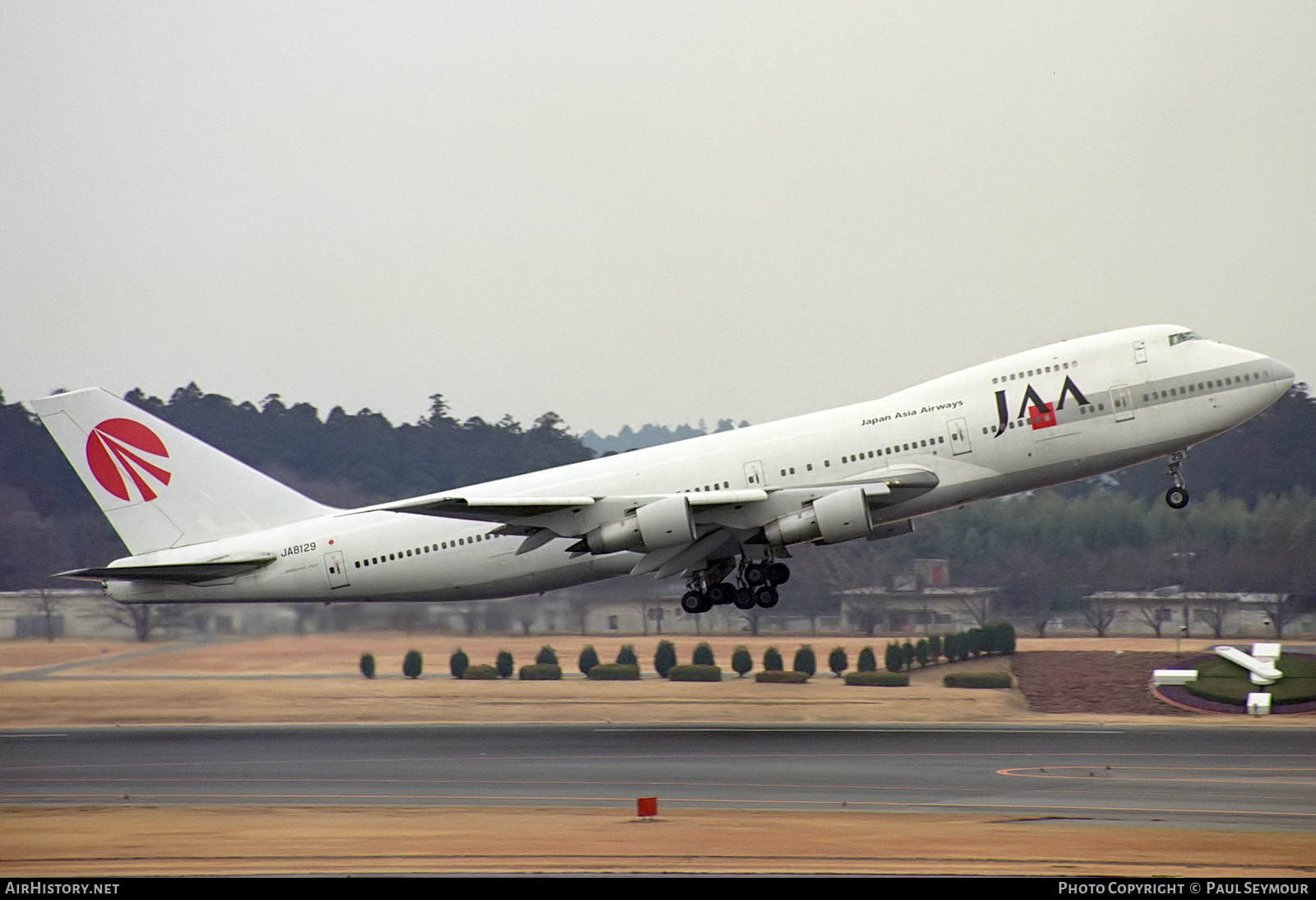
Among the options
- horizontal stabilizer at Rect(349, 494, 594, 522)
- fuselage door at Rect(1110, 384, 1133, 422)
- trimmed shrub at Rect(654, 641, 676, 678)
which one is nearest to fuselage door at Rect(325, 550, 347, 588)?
horizontal stabilizer at Rect(349, 494, 594, 522)

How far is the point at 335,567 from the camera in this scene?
130ft

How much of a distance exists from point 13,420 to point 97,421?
37.4 m

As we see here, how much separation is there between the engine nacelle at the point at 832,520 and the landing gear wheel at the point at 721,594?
4.06 metres

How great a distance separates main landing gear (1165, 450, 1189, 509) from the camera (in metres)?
36.9

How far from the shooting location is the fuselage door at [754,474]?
36.5 metres

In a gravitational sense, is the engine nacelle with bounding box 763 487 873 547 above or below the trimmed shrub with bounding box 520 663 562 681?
above

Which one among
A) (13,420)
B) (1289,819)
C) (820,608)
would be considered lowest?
(1289,819)

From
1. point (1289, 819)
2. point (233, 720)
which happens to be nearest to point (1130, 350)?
point (1289, 819)

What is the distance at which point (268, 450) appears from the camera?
78.5 m

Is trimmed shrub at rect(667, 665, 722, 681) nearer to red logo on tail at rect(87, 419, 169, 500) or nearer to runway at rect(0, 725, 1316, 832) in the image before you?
runway at rect(0, 725, 1316, 832)

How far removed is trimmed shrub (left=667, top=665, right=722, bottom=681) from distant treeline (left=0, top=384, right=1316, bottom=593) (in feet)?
37.2

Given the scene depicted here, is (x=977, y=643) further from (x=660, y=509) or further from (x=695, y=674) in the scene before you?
(x=660, y=509)

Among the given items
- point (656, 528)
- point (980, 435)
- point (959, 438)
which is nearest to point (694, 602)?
point (656, 528)

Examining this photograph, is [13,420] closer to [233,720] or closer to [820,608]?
[233,720]
